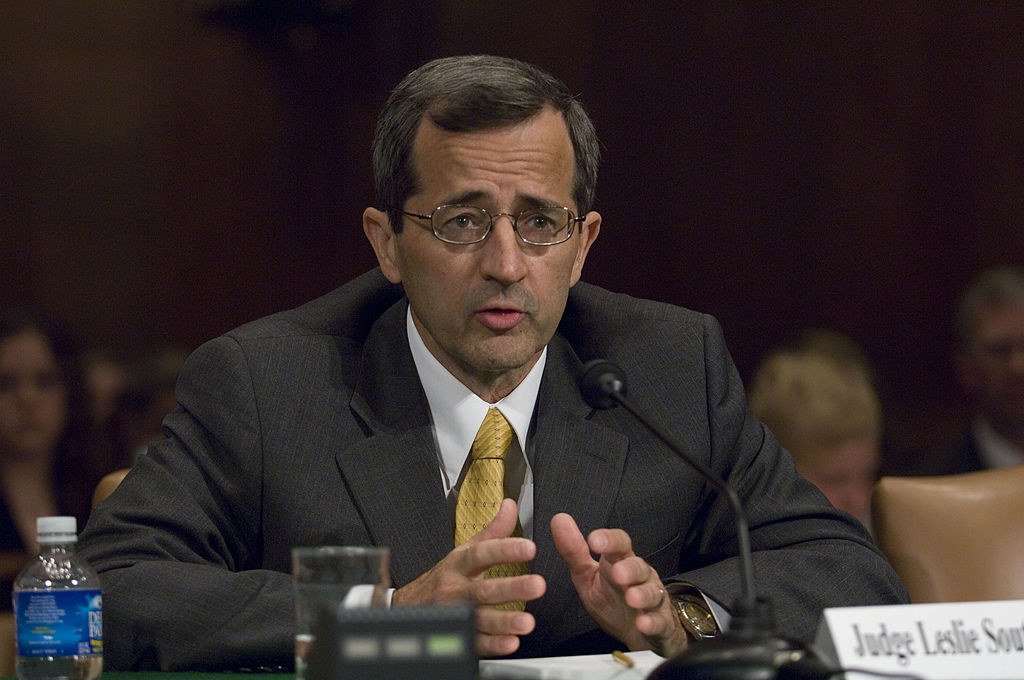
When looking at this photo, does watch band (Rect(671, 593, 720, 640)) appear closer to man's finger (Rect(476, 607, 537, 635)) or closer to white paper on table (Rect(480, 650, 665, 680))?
white paper on table (Rect(480, 650, 665, 680))

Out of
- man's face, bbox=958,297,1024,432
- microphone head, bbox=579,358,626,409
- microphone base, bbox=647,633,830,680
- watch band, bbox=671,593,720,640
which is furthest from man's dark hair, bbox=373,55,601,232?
man's face, bbox=958,297,1024,432

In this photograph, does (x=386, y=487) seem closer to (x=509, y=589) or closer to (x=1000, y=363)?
(x=509, y=589)

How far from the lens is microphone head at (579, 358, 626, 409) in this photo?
157cm

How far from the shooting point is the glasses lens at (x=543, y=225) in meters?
1.99

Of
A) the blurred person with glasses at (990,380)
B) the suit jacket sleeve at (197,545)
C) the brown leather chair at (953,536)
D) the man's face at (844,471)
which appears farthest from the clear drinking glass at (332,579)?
the blurred person with glasses at (990,380)

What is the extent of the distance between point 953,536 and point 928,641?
0.72 m

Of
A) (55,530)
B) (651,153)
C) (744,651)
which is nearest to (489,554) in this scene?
(744,651)

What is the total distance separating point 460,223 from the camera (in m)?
1.99

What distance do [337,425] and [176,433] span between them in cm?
24

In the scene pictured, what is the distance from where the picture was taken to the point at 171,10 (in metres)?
4.65

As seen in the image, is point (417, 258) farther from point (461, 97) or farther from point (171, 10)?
point (171, 10)

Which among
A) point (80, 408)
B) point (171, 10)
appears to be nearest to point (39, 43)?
point (171, 10)

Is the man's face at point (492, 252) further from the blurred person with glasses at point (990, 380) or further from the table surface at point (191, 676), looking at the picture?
the blurred person with glasses at point (990, 380)

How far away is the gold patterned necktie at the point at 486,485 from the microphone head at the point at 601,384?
1.46 ft
